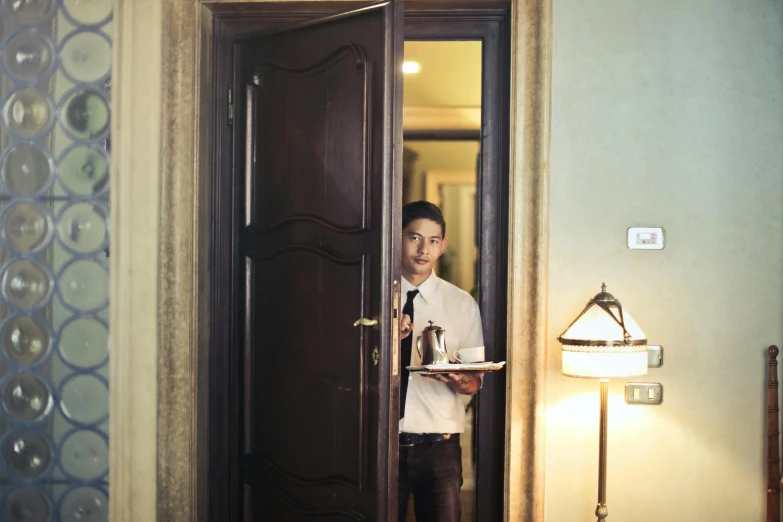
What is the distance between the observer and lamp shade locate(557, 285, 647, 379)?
2.74 m

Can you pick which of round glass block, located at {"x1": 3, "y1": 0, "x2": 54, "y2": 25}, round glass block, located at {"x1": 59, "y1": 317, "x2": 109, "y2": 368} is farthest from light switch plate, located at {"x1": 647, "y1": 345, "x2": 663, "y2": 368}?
round glass block, located at {"x1": 3, "y1": 0, "x2": 54, "y2": 25}

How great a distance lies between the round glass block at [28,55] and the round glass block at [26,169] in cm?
28

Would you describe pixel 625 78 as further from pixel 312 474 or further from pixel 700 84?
pixel 312 474

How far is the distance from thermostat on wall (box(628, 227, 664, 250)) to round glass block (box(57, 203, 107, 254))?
1.99 meters

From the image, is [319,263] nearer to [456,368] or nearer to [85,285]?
[456,368]

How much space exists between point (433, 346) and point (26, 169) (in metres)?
1.72

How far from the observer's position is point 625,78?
3.05m

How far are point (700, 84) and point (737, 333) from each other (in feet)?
3.02

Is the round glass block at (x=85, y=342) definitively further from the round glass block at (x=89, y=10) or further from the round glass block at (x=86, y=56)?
the round glass block at (x=89, y=10)

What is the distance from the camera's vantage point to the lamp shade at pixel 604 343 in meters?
2.74

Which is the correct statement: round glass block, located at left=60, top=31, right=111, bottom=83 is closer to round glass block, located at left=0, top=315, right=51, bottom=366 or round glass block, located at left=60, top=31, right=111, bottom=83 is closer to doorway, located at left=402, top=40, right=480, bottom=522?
round glass block, located at left=0, top=315, right=51, bottom=366

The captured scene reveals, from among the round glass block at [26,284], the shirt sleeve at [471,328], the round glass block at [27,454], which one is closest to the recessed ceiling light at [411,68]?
the shirt sleeve at [471,328]

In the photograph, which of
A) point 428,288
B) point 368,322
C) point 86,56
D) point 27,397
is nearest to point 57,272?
point 27,397

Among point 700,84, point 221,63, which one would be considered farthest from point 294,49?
point 700,84
